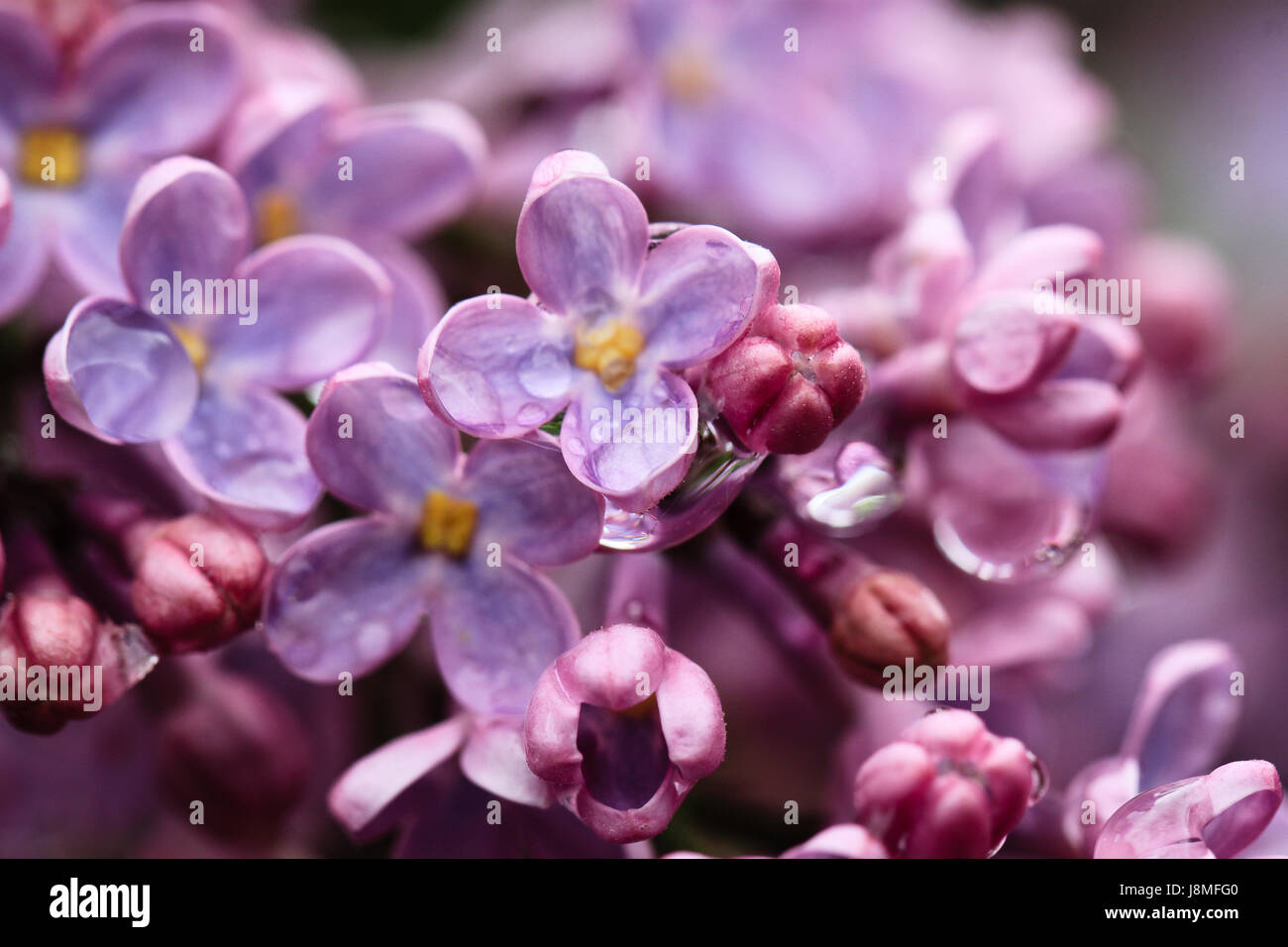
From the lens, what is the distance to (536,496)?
517 millimetres

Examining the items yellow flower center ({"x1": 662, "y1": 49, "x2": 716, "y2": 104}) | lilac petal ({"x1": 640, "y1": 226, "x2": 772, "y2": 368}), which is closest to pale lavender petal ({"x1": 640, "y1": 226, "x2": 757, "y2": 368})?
lilac petal ({"x1": 640, "y1": 226, "x2": 772, "y2": 368})

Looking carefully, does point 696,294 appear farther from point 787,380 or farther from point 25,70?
point 25,70

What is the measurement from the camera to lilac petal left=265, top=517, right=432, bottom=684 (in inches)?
20.2

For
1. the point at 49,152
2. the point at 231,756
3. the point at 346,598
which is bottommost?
the point at 231,756

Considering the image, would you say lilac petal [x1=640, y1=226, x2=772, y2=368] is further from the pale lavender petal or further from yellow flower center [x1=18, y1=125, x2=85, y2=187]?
yellow flower center [x1=18, y1=125, x2=85, y2=187]

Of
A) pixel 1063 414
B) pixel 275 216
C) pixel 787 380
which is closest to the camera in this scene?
pixel 787 380

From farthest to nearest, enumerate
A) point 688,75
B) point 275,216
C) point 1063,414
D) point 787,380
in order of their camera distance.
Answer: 1. point 688,75
2. point 275,216
3. point 1063,414
4. point 787,380

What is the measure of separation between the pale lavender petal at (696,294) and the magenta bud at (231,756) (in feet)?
1.04

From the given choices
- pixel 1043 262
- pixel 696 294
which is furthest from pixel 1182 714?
pixel 696 294

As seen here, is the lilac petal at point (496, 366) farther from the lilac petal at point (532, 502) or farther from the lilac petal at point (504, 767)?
the lilac petal at point (504, 767)

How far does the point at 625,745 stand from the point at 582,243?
207 mm

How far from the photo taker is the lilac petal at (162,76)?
0.60 m
